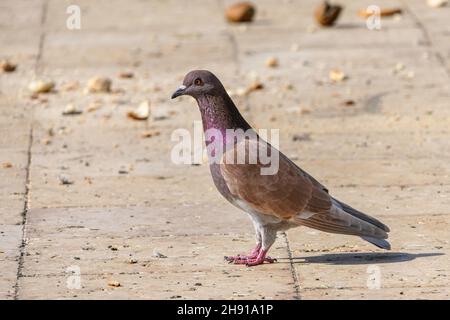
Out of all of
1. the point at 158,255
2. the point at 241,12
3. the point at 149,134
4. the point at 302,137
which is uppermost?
the point at 241,12

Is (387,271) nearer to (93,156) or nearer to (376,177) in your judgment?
(376,177)

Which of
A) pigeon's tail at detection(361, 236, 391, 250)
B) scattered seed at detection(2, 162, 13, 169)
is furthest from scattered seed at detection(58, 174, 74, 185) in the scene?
pigeon's tail at detection(361, 236, 391, 250)

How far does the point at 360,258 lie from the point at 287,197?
670 millimetres

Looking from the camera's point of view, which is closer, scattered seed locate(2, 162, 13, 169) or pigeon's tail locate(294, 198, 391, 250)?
pigeon's tail locate(294, 198, 391, 250)

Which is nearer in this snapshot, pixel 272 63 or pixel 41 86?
pixel 41 86

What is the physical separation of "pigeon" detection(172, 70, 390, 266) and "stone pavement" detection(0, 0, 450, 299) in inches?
10.1

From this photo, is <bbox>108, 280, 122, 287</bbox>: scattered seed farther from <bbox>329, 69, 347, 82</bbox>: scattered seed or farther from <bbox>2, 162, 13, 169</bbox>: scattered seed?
<bbox>329, 69, 347, 82</bbox>: scattered seed

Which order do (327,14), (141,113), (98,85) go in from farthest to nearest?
(327,14), (98,85), (141,113)

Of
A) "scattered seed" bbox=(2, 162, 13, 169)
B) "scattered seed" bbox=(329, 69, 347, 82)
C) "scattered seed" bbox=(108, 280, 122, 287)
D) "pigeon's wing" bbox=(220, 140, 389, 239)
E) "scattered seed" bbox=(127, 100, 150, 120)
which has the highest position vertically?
"scattered seed" bbox=(329, 69, 347, 82)

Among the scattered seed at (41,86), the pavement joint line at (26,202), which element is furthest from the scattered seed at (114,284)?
the scattered seed at (41,86)

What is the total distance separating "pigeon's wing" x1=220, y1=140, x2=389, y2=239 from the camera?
24.6 ft

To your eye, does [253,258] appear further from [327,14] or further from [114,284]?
[327,14]

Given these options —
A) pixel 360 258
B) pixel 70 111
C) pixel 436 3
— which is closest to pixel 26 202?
pixel 70 111

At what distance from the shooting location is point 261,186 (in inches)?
295
